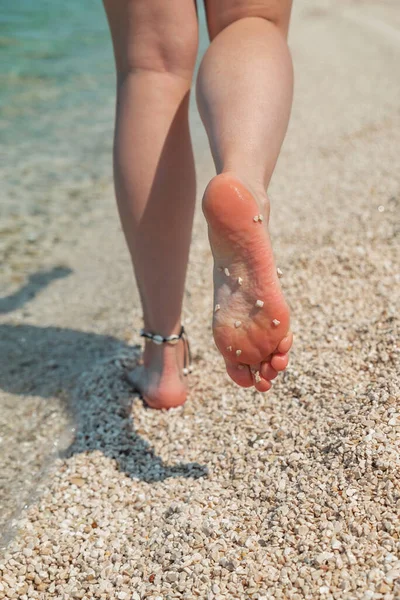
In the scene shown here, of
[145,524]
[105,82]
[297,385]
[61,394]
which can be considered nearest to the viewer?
[145,524]

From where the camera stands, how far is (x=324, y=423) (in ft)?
4.84

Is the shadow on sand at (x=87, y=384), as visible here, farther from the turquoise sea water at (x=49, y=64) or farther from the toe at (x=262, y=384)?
the turquoise sea water at (x=49, y=64)

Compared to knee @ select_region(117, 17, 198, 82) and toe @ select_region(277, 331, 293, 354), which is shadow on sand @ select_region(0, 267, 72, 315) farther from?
toe @ select_region(277, 331, 293, 354)

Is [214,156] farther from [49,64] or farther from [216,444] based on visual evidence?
[49,64]

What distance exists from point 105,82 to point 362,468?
6.48m

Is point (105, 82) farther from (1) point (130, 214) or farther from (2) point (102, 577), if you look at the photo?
(2) point (102, 577)

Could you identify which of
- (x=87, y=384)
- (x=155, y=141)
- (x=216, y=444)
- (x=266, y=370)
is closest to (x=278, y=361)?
(x=266, y=370)

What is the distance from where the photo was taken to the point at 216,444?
1603mm

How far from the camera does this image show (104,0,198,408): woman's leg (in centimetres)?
140

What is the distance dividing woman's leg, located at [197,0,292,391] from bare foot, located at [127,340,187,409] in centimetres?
52

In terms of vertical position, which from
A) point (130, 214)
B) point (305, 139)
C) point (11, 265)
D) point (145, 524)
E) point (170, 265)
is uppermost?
point (130, 214)

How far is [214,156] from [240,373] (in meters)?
0.41

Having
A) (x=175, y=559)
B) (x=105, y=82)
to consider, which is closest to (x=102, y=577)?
(x=175, y=559)

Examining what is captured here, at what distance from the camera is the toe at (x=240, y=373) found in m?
1.25
